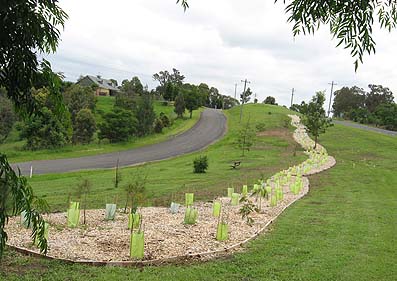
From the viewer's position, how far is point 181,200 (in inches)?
516

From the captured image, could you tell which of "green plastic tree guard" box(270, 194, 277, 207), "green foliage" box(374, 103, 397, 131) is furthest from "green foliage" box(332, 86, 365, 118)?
"green plastic tree guard" box(270, 194, 277, 207)

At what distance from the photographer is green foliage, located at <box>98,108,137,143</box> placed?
40531 millimetres

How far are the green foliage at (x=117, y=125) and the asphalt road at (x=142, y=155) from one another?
283 cm

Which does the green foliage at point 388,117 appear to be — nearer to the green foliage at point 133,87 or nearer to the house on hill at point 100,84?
the green foliage at point 133,87

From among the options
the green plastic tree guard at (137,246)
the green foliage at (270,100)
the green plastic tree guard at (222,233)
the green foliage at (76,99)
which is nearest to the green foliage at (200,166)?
the green plastic tree guard at (222,233)

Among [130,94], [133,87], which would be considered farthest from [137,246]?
[133,87]

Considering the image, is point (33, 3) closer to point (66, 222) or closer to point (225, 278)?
point (225, 278)

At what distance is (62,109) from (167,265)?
4.83 metres

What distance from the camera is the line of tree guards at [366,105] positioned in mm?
67988

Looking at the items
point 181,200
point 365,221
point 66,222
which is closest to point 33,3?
point 66,222

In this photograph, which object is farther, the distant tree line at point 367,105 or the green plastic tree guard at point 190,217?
the distant tree line at point 367,105

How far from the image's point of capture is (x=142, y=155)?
115 ft

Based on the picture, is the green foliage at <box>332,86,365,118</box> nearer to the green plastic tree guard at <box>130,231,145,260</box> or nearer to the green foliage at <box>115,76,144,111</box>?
the green foliage at <box>115,76,144,111</box>

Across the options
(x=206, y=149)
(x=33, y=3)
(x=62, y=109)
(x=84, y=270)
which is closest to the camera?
(x=33, y=3)
